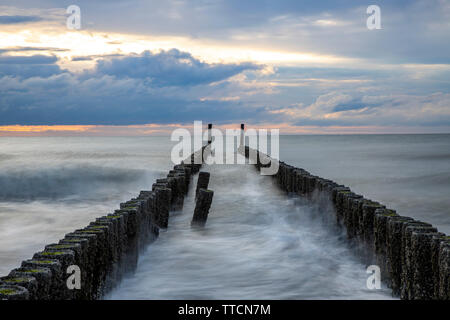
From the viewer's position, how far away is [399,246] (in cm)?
510

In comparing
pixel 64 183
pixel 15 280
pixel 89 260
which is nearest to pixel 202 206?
pixel 89 260

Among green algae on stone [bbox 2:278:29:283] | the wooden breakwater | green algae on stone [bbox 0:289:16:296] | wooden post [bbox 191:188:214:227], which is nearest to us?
green algae on stone [bbox 0:289:16:296]

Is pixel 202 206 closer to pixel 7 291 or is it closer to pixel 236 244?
pixel 236 244

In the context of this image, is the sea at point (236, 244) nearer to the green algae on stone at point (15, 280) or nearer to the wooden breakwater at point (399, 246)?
the wooden breakwater at point (399, 246)

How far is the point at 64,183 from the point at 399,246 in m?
22.4

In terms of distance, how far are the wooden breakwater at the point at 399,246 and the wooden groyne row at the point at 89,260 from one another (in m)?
2.75

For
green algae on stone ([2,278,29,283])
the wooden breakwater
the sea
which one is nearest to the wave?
the sea

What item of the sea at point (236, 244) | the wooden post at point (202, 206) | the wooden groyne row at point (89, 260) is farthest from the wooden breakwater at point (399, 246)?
the wooden groyne row at point (89, 260)

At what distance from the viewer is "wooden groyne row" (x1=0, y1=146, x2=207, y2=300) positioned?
3.26 metres

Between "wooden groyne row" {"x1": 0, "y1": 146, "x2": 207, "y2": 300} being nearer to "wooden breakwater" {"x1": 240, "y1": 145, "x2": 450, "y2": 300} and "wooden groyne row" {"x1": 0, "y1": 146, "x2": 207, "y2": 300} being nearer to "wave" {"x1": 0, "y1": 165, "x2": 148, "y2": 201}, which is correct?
"wooden breakwater" {"x1": 240, "y1": 145, "x2": 450, "y2": 300}

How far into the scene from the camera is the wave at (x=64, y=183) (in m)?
21.2

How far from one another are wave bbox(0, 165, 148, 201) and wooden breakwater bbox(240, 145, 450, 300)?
15001 mm

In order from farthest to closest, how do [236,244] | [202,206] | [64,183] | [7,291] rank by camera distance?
[64,183] → [202,206] → [236,244] → [7,291]
